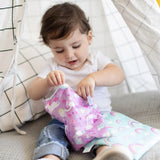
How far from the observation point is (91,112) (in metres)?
0.90

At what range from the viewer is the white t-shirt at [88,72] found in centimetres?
105

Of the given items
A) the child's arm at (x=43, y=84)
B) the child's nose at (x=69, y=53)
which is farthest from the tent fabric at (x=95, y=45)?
the child's nose at (x=69, y=53)

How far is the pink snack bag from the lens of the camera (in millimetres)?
825

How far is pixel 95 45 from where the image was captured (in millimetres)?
1459

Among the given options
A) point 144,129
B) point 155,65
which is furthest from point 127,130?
Answer: point 155,65

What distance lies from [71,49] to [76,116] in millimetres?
285

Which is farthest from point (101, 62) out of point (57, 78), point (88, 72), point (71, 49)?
point (57, 78)

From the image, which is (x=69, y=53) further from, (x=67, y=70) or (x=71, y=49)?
(x=67, y=70)

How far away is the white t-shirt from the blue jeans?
0.20 metres

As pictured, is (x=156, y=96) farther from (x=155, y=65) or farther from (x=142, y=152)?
(x=142, y=152)

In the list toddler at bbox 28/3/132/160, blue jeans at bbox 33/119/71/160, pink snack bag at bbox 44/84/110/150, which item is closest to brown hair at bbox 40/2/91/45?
toddler at bbox 28/3/132/160

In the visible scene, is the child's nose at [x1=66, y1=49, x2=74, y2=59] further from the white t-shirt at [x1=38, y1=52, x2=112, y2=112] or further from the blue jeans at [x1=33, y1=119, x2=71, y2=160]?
the blue jeans at [x1=33, y1=119, x2=71, y2=160]

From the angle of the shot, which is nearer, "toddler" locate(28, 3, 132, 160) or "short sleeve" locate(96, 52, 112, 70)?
"toddler" locate(28, 3, 132, 160)

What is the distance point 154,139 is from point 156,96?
1.14ft
